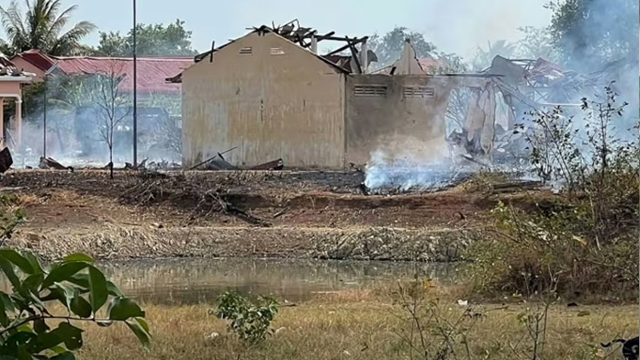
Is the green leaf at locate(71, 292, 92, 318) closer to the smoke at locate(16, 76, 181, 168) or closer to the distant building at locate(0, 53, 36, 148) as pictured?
the distant building at locate(0, 53, 36, 148)

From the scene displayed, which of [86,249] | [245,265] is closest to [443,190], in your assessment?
[245,265]

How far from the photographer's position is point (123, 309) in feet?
10.0

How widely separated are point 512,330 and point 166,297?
7.55m

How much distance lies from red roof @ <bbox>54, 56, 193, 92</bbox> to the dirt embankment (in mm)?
15450

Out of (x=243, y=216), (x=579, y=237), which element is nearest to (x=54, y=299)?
(x=579, y=237)

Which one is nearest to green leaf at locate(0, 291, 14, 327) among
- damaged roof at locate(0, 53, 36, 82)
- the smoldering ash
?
the smoldering ash

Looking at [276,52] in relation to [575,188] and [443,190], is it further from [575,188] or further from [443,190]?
[575,188]

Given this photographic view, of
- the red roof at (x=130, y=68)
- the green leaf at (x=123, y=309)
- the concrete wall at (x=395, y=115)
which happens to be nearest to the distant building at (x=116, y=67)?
the red roof at (x=130, y=68)

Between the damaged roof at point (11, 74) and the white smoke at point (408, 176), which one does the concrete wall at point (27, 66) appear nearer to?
the damaged roof at point (11, 74)

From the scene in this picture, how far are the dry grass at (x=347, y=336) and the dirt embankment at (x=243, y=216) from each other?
402 inches

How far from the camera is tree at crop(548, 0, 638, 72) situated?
2712 cm

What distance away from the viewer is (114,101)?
3562 cm

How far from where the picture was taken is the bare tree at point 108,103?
3500cm

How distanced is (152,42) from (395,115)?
124ft
